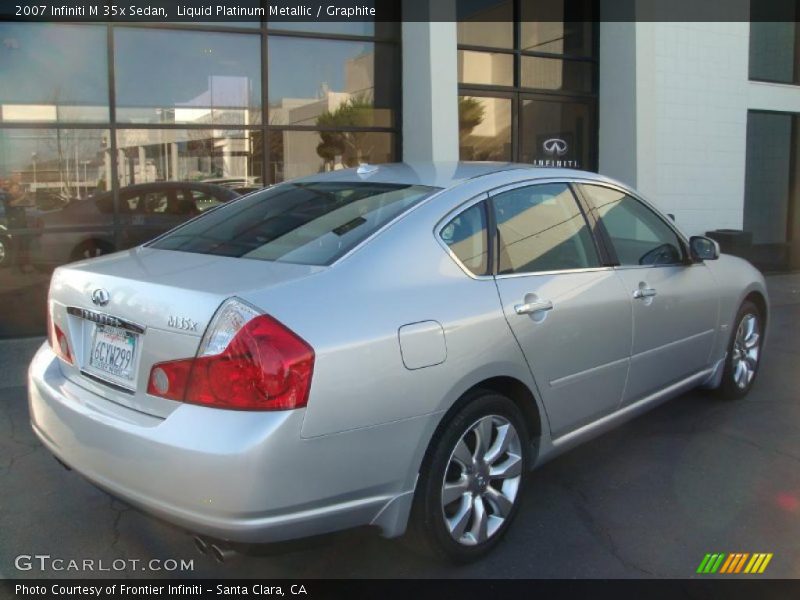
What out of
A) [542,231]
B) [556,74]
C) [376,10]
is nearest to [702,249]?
[542,231]

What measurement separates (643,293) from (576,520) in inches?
49.7

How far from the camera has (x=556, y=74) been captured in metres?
10.9

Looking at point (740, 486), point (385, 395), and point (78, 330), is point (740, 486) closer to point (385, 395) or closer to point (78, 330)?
point (385, 395)

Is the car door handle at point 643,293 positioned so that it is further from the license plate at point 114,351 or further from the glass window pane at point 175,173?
the glass window pane at point 175,173

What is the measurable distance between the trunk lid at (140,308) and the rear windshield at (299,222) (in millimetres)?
144

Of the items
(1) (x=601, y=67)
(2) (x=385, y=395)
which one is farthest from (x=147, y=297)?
(1) (x=601, y=67)

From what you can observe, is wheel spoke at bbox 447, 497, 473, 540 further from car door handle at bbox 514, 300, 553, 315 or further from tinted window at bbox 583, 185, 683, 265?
tinted window at bbox 583, 185, 683, 265

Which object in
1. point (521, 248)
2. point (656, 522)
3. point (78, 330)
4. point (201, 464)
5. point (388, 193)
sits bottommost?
point (656, 522)

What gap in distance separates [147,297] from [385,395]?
0.94 metres

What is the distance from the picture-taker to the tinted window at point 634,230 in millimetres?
4117

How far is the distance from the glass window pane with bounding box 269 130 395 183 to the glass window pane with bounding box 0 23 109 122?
1.96 meters

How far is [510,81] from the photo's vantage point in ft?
34.2

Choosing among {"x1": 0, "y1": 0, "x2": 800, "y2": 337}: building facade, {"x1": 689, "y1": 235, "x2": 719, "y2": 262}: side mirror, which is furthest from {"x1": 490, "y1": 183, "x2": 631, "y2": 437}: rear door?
{"x1": 0, "y1": 0, "x2": 800, "y2": 337}: building facade

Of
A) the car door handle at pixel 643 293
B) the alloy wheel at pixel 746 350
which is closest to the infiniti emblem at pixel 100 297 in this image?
the car door handle at pixel 643 293
